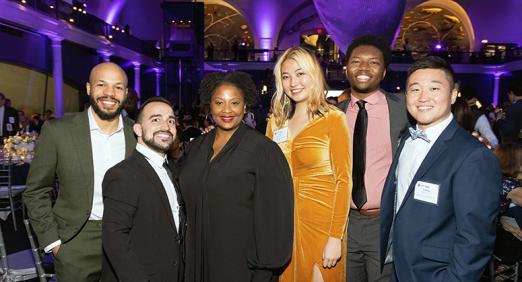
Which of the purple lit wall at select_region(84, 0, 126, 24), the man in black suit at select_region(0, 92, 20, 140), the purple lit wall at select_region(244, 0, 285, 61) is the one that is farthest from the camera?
the purple lit wall at select_region(244, 0, 285, 61)

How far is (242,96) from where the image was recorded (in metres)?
2.14

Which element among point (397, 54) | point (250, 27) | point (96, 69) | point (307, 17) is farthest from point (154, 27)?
point (96, 69)

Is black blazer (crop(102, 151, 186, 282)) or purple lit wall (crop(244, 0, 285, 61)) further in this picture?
purple lit wall (crop(244, 0, 285, 61))

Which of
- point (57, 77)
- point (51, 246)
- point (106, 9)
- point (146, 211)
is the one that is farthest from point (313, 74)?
point (106, 9)

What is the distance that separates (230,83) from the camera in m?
2.10

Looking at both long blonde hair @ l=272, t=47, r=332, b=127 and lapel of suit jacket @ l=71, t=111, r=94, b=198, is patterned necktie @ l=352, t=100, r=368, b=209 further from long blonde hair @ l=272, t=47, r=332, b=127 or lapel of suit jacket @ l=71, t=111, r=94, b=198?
lapel of suit jacket @ l=71, t=111, r=94, b=198

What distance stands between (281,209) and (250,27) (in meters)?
30.1

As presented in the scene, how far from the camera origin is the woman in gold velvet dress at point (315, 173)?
209cm

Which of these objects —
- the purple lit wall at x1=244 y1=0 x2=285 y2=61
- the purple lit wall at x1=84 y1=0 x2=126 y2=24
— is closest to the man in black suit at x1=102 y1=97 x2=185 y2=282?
the purple lit wall at x1=84 y1=0 x2=126 y2=24

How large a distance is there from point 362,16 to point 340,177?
8.99 ft

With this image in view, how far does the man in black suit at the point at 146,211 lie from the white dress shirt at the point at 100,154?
0.96ft

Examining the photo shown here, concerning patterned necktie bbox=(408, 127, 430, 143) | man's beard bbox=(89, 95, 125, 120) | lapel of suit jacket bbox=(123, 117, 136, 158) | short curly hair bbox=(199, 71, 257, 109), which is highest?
short curly hair bbox=(199, 71, 257, 109)

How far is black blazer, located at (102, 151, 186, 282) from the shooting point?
1875 millimetres

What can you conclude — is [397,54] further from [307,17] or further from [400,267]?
[400,267]
